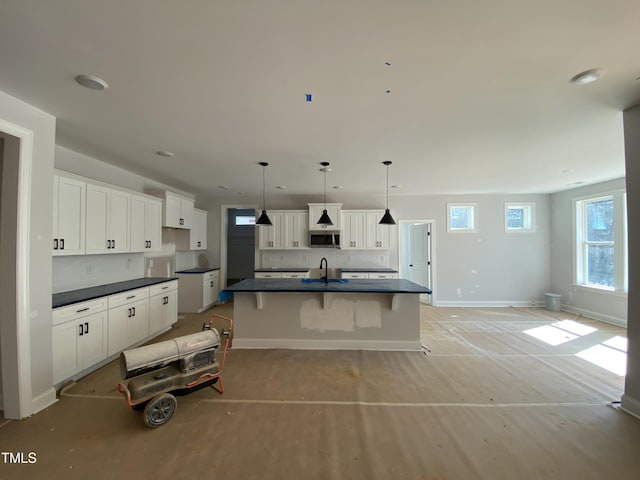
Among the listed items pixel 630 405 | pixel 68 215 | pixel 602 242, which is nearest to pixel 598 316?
pixel 602 242

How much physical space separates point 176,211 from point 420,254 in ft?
18.4

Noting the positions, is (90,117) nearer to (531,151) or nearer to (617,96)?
(617,96)

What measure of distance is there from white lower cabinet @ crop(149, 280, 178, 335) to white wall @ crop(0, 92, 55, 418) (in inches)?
60.7

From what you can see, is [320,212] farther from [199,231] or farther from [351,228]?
[199,231]

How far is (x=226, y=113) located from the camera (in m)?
2.31

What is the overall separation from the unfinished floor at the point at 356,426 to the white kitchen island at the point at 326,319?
15.4 inches

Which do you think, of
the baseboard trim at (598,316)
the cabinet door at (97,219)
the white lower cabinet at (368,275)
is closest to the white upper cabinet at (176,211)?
the cabinet door at (97,219)

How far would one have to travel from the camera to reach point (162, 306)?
13.5 ft

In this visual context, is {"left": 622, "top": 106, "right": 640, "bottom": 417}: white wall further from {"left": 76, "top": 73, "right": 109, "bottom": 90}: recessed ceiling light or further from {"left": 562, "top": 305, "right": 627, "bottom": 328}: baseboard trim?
{"left": 76, "top": 73, "right": 109, "bottom": 90}: recessed ceiling light

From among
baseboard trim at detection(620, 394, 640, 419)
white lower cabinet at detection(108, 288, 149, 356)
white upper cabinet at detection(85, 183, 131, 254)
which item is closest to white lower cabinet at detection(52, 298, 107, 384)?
white lower cabinet at detection(108, 288, 149, 356)

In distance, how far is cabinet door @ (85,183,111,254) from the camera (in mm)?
3117

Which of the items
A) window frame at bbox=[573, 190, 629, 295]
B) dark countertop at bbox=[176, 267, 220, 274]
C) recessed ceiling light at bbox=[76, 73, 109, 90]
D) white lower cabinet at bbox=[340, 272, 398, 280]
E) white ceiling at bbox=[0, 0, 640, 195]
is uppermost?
white ceiling at bbox=[0, 0, 640, 195]

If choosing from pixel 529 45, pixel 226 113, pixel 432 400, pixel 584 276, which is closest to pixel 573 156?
pixel 529 45

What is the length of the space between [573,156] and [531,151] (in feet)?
2.42
